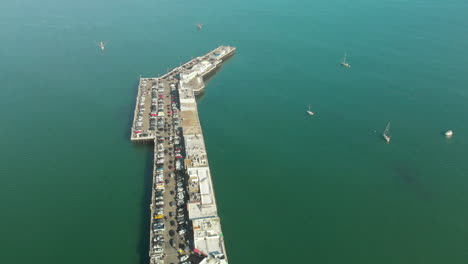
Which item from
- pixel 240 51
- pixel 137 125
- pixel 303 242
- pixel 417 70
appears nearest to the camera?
pixel 303 242

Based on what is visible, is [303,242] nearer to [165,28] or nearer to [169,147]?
[169,147]

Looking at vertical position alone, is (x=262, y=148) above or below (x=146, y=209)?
above

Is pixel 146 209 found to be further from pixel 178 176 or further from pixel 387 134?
pixel 387 134

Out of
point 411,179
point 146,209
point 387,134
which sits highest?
point 387,134

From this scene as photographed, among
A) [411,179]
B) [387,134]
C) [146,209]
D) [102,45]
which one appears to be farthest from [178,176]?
[102,45]

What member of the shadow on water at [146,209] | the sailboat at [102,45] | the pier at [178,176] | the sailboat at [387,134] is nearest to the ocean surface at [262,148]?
the shadow on water at [146,209]

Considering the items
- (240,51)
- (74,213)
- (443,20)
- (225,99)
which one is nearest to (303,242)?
(74,213)
